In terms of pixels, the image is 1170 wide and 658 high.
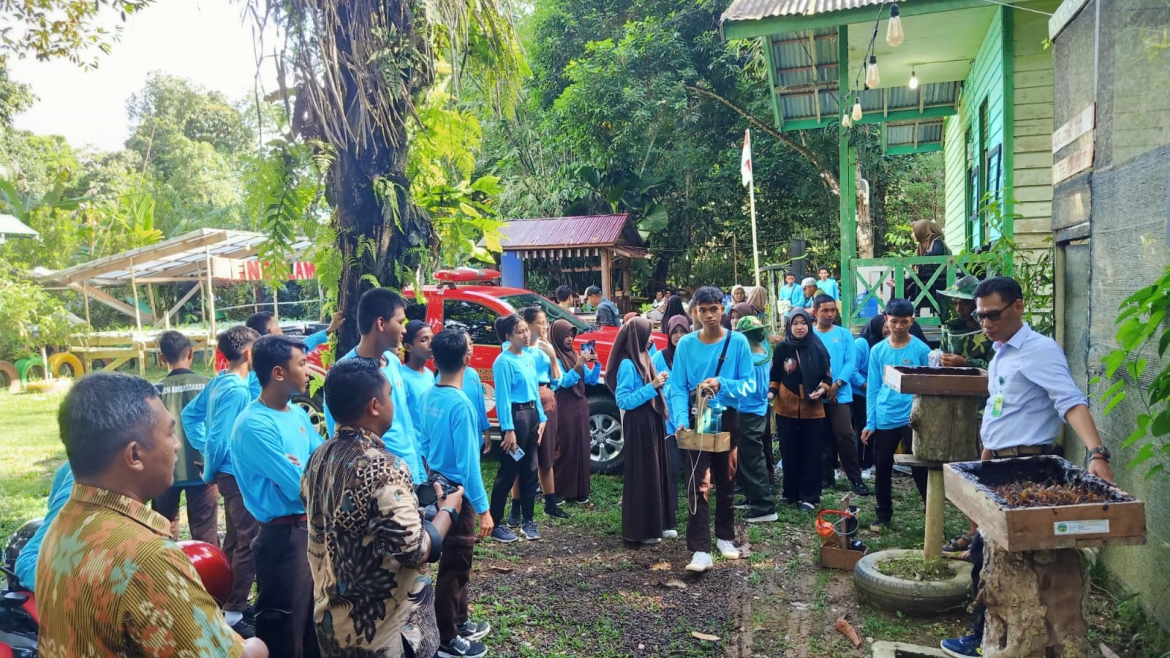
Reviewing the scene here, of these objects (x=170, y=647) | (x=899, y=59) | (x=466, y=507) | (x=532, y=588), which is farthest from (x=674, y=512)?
(x=899, y=59)

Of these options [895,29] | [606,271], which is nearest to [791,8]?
[895,29]

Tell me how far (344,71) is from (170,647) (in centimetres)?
335

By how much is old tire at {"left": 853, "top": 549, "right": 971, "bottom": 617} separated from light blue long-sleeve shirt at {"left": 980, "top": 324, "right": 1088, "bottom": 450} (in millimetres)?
1004

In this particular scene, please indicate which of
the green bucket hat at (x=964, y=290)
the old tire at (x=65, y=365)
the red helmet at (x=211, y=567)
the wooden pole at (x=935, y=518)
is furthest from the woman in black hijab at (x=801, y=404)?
the old tire at (x=65, y=365)

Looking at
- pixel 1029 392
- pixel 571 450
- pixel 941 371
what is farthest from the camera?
pixel 571 450

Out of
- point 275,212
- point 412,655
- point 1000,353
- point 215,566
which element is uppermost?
point 275,212

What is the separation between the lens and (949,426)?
4680mm

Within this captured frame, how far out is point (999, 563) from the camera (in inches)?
132

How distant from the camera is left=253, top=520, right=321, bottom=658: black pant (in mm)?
3369

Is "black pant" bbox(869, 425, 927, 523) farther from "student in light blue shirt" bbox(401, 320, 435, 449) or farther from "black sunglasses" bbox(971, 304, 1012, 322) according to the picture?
"student in light blue shirt" bbox(401, 320, 435, 449)

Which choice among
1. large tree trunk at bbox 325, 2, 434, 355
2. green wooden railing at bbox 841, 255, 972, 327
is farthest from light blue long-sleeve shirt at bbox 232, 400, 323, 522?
green wooden railing at bbox 841, 255, 972, 327

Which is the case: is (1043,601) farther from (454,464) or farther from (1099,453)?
(454,464)

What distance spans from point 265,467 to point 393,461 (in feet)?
3.10

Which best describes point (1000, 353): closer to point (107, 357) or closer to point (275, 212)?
point (275, 212)
